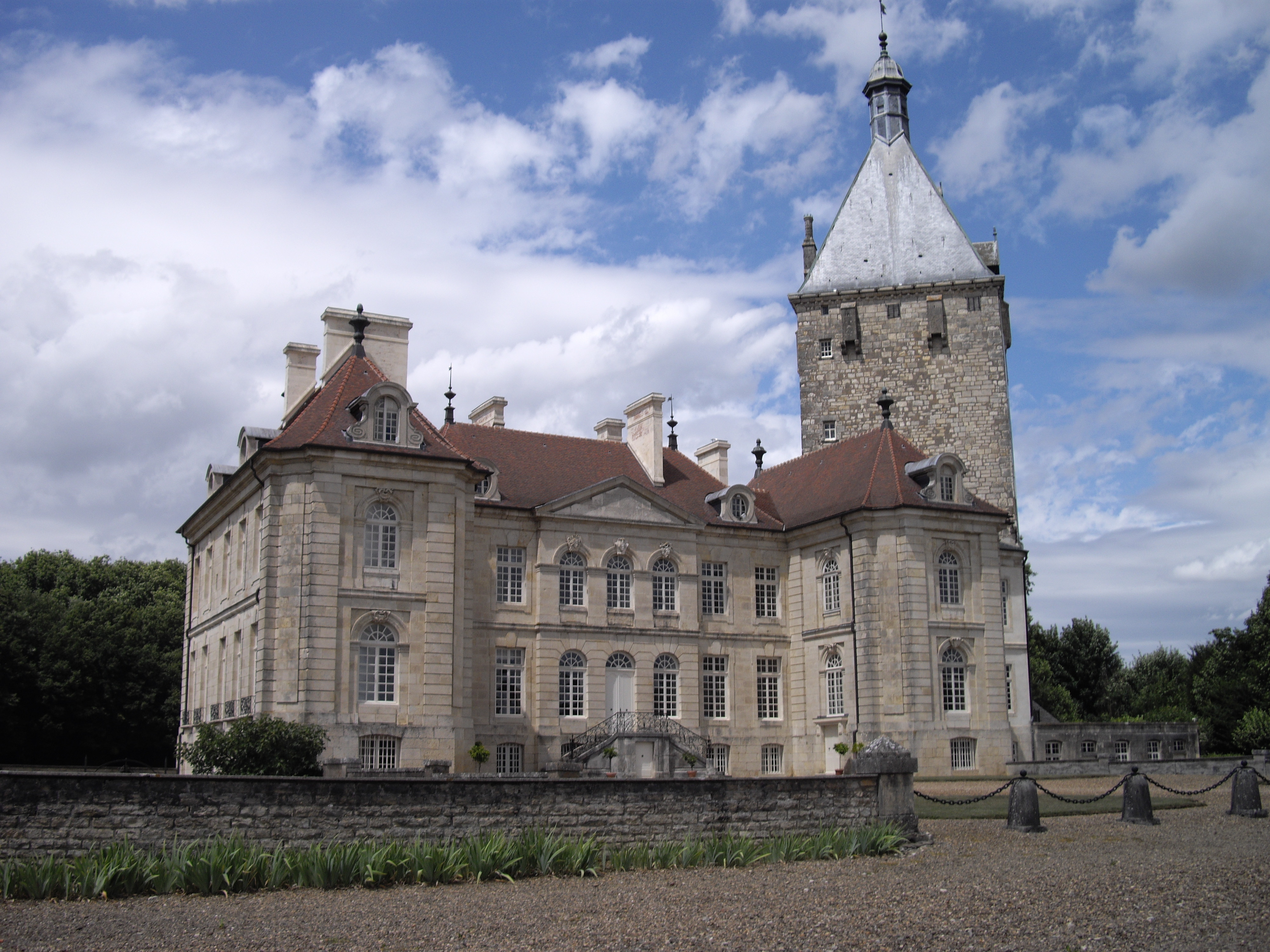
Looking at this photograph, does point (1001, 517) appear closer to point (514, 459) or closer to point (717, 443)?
point (717, 443)

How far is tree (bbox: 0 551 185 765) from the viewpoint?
38906 millimetres

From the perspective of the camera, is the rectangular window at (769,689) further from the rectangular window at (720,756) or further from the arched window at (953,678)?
the arched window at (953,678)

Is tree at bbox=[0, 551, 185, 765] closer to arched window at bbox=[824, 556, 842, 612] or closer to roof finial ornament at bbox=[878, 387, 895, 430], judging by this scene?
arched window at bbox=[824, 556, 842, 612]

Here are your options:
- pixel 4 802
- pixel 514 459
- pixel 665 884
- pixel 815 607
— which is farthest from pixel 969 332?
pixel 4 802

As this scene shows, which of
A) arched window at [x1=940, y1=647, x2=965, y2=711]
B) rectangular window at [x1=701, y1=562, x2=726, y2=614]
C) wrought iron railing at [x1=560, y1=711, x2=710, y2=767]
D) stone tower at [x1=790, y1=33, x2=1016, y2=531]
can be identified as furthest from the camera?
stone tower at [x1=790, y1=33, x2=1016, y2=531]

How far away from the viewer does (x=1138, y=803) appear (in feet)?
66.7

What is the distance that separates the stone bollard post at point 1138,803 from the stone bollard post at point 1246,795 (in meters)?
1.71

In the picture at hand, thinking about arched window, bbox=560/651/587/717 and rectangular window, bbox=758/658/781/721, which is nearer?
arched window, bbox=560/651/587/717

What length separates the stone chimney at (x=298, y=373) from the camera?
33500mm

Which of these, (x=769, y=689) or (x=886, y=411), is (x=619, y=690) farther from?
(x=886, y=411)

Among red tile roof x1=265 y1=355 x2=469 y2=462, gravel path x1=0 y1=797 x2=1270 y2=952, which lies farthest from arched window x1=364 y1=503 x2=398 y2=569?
gravel path x1=0 y1=797 x2=1270 y2=952

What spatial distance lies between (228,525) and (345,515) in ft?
17.8

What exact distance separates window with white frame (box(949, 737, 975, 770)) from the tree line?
11.2m

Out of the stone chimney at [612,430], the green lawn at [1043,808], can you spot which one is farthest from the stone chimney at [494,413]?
the green lawn at [1043,808]
